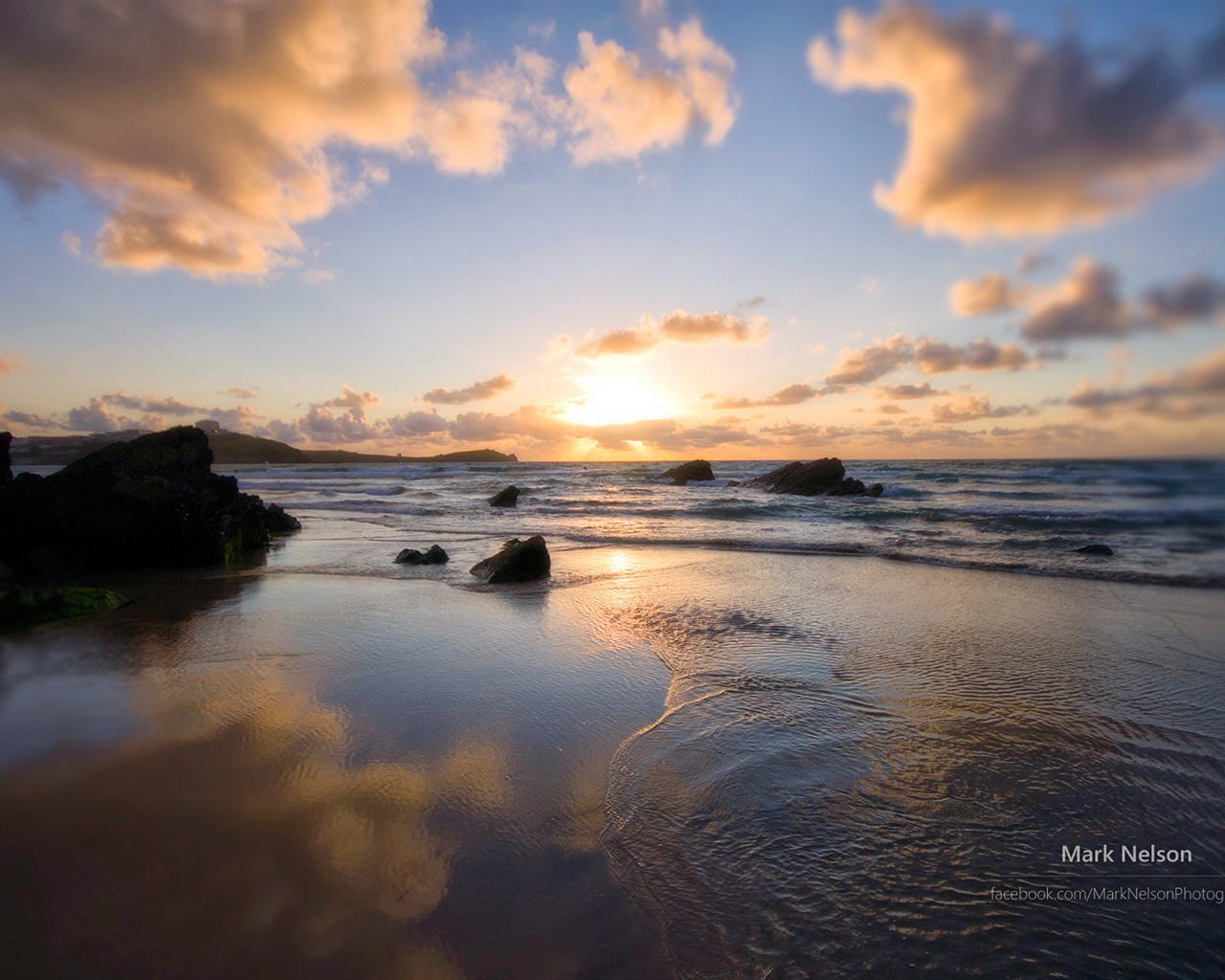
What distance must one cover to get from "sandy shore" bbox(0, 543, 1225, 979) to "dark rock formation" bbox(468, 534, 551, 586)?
2612 millimetres

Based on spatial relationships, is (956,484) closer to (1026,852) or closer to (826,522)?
(826,522)

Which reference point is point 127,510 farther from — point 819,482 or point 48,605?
point 819,482

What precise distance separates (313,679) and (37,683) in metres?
1.93

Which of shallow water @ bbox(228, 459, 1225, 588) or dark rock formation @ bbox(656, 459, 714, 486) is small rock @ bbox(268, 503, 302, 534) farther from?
dark rock formation @ bbox(656, 459, 714, 486)

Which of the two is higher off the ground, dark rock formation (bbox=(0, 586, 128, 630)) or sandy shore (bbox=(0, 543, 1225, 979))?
dark rock formation (bbox=(0, 586, 128, 630))

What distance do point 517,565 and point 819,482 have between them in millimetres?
23764

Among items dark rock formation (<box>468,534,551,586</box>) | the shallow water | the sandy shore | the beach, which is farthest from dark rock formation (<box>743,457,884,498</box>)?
the sandy shore

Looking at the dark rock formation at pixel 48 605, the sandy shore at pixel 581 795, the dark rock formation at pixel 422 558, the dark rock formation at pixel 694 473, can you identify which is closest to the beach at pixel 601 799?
the sandy shore at pixel 581 795

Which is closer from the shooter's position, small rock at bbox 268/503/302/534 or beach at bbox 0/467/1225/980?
beach at bbox 0/467/1225/980

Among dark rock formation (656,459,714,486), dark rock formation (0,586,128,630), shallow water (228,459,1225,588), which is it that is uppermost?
dark rock formation (656,459,714,486)

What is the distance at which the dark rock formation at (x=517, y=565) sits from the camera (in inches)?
335

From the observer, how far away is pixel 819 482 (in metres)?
28.7

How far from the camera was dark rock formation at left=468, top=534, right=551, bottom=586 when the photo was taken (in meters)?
8.50

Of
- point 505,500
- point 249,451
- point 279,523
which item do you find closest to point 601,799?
point 279,523
